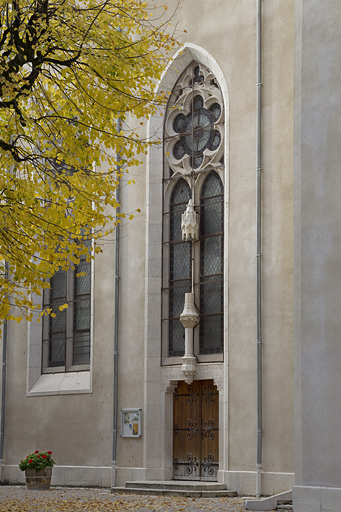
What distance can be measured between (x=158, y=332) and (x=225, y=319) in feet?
7.49

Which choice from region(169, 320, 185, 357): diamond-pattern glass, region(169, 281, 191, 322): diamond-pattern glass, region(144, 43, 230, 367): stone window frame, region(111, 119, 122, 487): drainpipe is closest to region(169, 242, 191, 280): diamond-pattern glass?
region(169, 281, 191, 322): diamond-pattern glass

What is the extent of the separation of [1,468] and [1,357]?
2.94 m

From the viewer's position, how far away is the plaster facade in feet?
59.9

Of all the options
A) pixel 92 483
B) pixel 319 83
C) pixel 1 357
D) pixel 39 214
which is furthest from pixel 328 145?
pixel 1 357

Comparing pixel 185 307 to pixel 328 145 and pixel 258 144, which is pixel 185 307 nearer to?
pixel 258 144

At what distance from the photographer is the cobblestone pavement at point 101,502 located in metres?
15.7

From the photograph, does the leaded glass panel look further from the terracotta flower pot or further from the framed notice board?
the terracotta flower pot

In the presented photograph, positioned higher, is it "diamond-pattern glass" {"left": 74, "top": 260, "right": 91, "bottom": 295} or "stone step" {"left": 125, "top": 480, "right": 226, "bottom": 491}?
"diamond-pattern glass" {"left": 74, "top": 260, "right": 91, "bottom": 295}

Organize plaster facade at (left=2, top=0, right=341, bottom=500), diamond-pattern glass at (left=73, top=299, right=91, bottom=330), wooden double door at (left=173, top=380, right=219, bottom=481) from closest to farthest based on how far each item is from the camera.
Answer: plaster facade at (left=2, top=0, right=341, bottom=500) < wooden double door at (left=173, top=380, right=219, bottom=481) < diamond-pattern glass at (left=73, top=299, right=91, bottom=330)

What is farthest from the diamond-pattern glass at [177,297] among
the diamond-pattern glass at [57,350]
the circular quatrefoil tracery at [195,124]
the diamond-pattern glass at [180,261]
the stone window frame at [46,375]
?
the diamond-pattern glass at [57,350]

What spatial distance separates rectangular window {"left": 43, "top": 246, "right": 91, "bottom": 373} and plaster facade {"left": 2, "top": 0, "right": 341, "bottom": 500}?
0.37m

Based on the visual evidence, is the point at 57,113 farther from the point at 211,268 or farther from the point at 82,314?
the point at 82,314

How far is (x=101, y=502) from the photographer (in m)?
17.3

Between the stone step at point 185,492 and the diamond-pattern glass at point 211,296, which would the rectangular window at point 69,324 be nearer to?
the diamond-pattern glass at point 211,296
